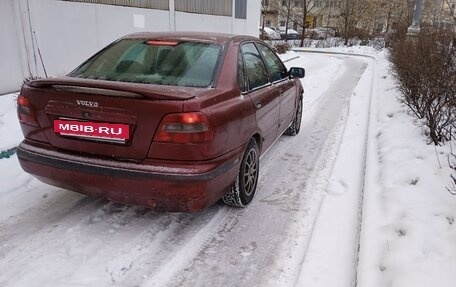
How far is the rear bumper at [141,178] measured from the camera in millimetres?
2836

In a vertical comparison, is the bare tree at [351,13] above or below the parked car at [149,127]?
above

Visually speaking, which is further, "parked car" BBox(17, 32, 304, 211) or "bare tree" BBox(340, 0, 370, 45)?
"bare tree" BBox(340, 0, 370, 45)

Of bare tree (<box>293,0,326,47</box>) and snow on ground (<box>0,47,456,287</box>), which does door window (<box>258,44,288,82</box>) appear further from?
bare tree (<box>293,0,326,47</box>)

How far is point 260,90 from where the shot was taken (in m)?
4.07

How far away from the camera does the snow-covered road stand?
9.11 ft

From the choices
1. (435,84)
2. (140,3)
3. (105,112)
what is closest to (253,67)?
(105,112)

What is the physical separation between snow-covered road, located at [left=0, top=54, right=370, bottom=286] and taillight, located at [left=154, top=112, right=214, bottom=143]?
90 centimetres

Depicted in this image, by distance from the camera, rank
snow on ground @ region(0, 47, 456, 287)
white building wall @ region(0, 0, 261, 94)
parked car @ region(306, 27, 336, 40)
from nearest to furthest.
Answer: snow on ground @ region(0, 47, 456, 287)
white building wall @ region(0, 0, 261, 94)
parked car @ region(306, 27, 336, 40)

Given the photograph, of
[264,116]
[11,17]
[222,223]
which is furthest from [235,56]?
[11,17]

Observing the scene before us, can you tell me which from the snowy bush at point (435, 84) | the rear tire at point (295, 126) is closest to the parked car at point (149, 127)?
the rear tire at point (295, 126)

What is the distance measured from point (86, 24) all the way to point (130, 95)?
7.39 meters

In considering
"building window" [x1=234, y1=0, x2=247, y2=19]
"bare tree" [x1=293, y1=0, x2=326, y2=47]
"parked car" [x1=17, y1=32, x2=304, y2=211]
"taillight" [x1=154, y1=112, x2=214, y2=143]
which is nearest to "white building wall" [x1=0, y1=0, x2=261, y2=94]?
"parked car" [x1=17, y1=32, x2=304, y2=211]

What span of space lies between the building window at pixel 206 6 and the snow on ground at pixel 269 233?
8.63 metres

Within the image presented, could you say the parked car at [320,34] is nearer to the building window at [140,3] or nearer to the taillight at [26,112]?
the building window at [140,3]
